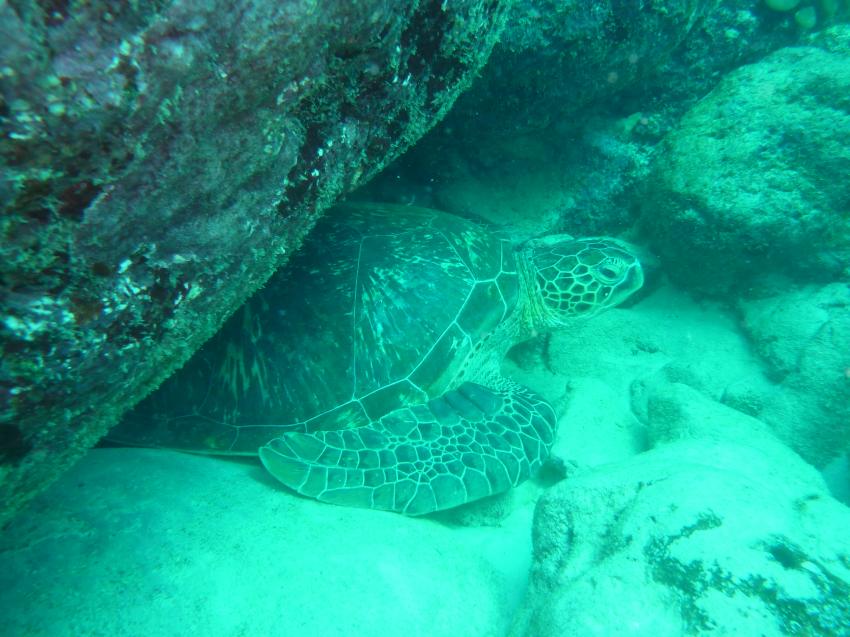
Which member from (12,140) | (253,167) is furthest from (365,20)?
(12,140)

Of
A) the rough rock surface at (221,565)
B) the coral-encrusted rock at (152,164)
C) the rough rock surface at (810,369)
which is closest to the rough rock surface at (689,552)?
the rough rock surface at (221,565)

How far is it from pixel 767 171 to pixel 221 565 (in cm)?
432

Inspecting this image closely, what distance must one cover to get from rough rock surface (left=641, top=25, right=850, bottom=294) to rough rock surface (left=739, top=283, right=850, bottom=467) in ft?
0.96

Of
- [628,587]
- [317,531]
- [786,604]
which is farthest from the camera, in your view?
[317,531]

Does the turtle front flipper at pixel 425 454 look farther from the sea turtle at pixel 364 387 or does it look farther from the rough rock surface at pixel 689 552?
the rough rock surface at pixel 689 552

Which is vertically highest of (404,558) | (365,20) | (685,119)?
(685,119)

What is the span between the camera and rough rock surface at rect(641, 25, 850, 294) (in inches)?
125

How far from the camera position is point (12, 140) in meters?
0.71

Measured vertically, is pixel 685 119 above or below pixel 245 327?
above

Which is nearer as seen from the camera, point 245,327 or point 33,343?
point 33,343

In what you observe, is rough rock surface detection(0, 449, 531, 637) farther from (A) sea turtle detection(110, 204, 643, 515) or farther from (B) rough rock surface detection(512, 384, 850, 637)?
(B) rough rock surface detection(512, 384, 850, 637)

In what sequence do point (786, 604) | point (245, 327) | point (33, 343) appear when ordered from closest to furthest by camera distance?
point (33, 343) < point (786, 604) < point (245, 327)

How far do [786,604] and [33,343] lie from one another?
217 centimetres

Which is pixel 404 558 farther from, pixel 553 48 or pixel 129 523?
pixel 553 48
